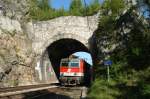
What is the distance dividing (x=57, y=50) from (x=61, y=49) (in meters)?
1.14

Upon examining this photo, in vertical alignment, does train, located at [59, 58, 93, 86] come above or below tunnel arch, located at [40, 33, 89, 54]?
below

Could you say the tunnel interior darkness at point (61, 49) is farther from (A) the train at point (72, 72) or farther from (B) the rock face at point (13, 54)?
(A) the train at point (72, 72)

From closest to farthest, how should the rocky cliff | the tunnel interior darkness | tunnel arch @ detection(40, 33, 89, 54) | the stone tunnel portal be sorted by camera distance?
the rocky cliff
tunnel arch @ detection(40, 33, 89, 54)
the stone tunnel portal
the tunnel interior darkness

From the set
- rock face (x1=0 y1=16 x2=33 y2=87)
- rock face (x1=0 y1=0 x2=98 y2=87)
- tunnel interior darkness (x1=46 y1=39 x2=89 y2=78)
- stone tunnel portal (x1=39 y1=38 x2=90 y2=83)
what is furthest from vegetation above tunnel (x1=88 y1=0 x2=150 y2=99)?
rock face (x1=0 y1=16 x2=33 y2=87)

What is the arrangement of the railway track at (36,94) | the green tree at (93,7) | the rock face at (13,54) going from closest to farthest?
the railway track at (36,94), the rock face at (13,54), the green tree at (93,7)

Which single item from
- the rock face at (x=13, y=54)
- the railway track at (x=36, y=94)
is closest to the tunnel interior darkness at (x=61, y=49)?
the rock face at (x=13, y=54)

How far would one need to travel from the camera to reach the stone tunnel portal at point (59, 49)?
137ft

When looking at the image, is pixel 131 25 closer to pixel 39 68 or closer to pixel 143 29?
pixel 143 29

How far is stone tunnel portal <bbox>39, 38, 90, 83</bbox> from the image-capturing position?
41844mm

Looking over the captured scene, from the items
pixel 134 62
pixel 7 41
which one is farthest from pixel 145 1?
pixel 7 41

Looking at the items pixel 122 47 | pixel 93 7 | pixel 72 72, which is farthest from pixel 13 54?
pixel 93 7

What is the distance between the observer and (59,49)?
149 feet

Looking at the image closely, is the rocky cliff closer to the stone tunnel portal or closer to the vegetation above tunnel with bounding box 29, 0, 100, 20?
Answer: the vegetation above tunnel with bounding box 29, 0, 100, 20

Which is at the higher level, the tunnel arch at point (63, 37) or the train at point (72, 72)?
the tunnel arch at point (63, 37)
